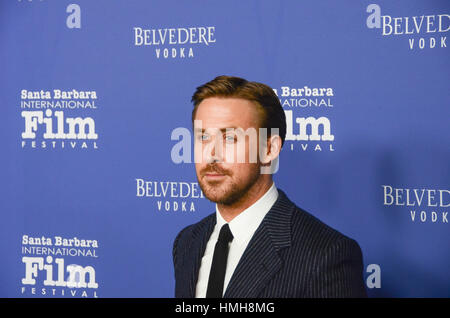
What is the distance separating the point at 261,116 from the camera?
5.22 ft

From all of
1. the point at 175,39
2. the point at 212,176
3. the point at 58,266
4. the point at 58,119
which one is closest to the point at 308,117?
the point at 175,39

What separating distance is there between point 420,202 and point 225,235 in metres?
1.02

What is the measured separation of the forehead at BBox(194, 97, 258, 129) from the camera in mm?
1545

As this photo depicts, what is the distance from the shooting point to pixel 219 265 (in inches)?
61.8

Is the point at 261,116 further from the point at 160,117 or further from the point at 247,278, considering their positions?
the point at 160,117

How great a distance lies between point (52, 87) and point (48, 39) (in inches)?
9.8

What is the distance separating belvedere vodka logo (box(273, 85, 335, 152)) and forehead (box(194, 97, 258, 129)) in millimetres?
876

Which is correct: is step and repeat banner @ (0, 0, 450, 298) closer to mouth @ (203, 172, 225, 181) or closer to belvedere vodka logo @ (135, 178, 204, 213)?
belvedere vodka logo @ (135, 178, 204, 213)

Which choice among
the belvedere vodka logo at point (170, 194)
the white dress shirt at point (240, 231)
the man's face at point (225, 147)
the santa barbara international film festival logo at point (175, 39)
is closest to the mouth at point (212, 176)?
the man's face at point (225, 147)

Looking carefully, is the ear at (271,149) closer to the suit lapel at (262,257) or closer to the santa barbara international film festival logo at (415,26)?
the suit lapel at (262,257)

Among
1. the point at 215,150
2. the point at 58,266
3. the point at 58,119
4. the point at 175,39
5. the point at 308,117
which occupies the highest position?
the point at 175,39

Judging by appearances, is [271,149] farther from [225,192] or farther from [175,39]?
[175,39]

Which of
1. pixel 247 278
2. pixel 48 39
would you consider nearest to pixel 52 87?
pixel 48 39

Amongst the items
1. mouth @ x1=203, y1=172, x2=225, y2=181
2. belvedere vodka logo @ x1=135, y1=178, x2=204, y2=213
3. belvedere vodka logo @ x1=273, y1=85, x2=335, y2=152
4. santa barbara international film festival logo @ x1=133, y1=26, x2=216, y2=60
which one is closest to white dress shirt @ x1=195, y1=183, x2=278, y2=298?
mouth @ x1=203, y1=172, x2=225, y2=181
